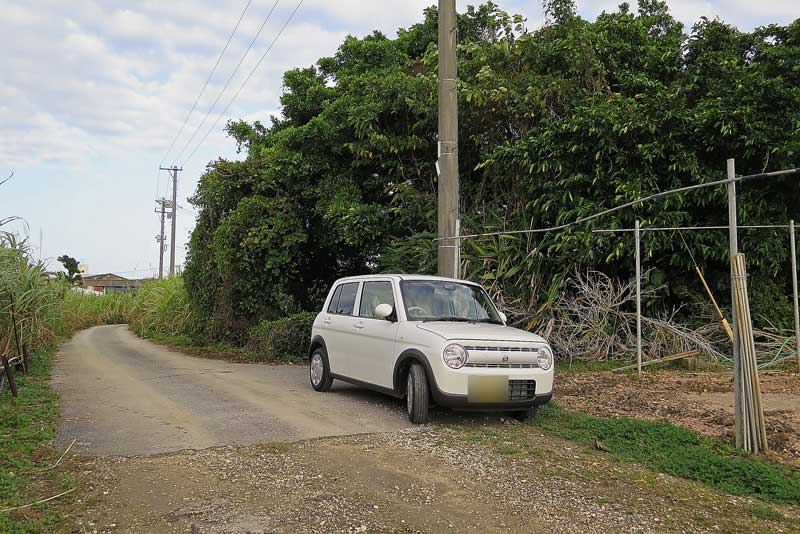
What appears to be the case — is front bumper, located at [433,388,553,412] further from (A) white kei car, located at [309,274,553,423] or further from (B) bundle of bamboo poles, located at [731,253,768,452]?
(B) bundle of bamboo poles, located at [731,253,768,452]

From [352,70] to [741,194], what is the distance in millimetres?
11152

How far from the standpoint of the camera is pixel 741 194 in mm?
12219

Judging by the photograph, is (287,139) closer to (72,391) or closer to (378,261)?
(378,261)

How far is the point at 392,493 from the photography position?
5074 millimetres

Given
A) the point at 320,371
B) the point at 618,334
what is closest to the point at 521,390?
the point at 320,371

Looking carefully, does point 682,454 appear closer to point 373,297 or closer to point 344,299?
point 373,297

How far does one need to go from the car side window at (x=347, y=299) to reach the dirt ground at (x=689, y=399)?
314cm

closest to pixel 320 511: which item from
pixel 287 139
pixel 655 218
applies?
pixel 655 218

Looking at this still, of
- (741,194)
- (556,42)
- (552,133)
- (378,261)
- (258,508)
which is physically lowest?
(258,508)

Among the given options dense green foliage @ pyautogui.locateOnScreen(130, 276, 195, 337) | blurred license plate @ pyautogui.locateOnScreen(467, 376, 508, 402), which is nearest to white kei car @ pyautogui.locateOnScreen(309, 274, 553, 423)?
blurred license plate @ pyautogui.locateOnScreen(467, 376, 508, 402)

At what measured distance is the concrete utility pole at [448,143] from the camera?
11.1 metres

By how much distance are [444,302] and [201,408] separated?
339cm

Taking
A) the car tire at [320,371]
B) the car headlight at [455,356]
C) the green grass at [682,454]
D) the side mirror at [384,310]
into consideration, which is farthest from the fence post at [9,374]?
the green grass at [682,454]

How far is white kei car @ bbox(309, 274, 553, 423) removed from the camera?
23.4 ft
